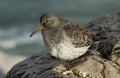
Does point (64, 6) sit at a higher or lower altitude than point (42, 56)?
lower

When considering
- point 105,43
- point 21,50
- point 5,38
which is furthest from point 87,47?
point 5,38

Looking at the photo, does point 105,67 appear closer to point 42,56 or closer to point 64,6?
point 42,56

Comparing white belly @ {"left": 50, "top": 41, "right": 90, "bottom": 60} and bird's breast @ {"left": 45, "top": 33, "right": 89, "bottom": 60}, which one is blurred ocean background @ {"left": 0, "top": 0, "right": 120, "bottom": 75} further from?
white belly @ {"left": 50, "top": 41, "right": 90, "bottom": 60}

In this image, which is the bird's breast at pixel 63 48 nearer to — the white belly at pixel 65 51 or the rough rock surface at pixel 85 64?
the white belly at pixel 65 51

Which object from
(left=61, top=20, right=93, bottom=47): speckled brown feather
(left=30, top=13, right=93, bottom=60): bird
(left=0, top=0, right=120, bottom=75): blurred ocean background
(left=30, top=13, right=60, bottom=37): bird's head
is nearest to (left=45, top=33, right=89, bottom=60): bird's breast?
(left=30, top=13, right=93, bottom=60): bird

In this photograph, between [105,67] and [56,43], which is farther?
[56,43]

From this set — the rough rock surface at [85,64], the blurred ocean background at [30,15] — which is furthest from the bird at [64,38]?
the blurred ocean background at [30,15]
